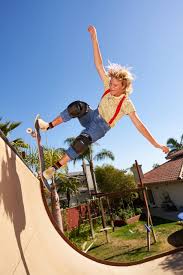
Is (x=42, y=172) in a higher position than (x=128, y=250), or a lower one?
higher

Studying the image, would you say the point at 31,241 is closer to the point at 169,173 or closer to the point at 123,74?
the point at 123,74

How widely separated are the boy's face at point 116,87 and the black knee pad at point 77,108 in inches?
18.8

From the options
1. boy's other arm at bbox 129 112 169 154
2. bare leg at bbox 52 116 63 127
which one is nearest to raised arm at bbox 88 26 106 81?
boy's other arm at bbox 129 112 169 154

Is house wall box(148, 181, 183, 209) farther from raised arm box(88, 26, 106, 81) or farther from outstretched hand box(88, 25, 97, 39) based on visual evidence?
outstretched hand box(88, 25, 97, 39)

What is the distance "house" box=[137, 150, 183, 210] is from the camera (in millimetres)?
22141

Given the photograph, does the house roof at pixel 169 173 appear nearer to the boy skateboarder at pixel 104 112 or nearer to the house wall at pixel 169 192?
the house wall at pixel 169 192

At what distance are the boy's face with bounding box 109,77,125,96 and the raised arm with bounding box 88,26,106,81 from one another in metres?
0.27

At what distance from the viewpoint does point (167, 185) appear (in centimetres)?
2416

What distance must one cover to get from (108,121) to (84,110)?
403 mm

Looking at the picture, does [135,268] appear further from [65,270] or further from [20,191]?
[20,191]

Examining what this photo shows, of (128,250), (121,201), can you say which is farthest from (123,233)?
(121,201)

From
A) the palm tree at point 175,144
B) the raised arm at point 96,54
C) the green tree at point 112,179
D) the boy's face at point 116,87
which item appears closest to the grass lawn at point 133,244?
the boy's face at point 116,87

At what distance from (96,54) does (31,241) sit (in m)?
2.86

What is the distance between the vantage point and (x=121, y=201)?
2488cm
